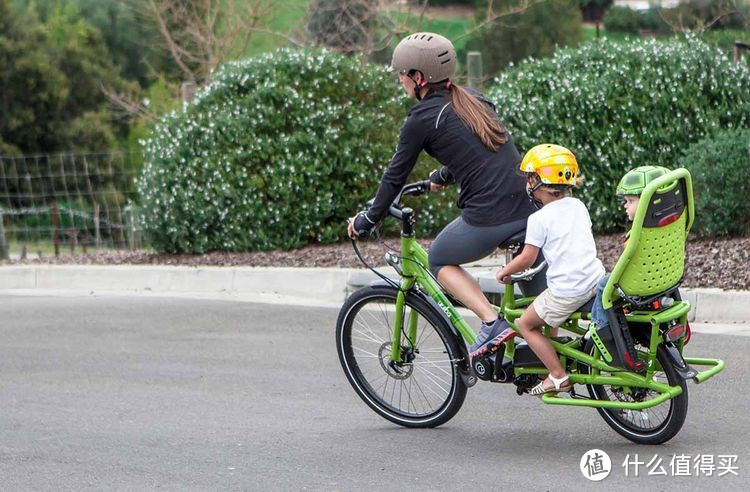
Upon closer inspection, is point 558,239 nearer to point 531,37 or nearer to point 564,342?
point 564,342

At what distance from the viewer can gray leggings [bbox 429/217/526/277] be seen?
6070 millimetres

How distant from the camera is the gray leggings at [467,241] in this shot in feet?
19.9

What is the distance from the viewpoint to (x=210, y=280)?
12.1 meters

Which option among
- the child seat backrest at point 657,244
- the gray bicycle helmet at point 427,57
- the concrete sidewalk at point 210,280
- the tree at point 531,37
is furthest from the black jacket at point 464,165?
the tree at point 531,37

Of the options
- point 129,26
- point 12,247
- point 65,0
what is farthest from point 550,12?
point 65,0

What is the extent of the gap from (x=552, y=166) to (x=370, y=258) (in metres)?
6.18

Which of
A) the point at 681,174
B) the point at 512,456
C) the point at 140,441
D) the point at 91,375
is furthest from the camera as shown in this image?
the point at 91,375

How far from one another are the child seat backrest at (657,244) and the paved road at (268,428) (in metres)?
0.78

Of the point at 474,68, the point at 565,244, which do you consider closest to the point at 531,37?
the point at 474,68

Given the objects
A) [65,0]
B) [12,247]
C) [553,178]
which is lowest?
[12,247]

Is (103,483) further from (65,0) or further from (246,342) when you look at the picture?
(65,0)

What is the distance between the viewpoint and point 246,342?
30.4 ft

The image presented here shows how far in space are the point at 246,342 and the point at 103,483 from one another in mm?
3678

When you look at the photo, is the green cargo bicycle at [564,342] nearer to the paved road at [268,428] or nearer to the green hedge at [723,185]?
the paved road at [268,428]
